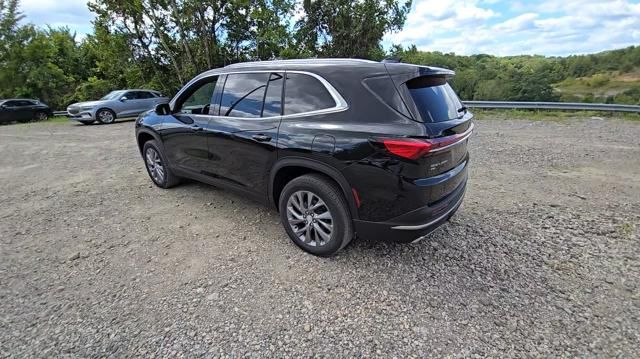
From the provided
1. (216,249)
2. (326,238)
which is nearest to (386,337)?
(326,238)

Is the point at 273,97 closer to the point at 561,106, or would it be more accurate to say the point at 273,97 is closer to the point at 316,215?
the point at 316,215

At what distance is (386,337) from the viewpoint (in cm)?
224

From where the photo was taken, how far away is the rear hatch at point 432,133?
2447 millimetres

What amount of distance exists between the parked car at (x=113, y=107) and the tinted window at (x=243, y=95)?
13576 millimetres

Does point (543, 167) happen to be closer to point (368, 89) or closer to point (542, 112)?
point (368, 89)

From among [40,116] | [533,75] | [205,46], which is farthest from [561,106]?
[40,116]

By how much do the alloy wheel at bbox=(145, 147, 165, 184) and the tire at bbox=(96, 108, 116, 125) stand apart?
12.0 m

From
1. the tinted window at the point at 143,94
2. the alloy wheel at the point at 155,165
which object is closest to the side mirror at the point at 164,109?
the alloy wheel at the point at 155,165

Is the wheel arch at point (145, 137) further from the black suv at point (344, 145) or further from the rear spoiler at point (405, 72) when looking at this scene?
the rear spoiler at point (405, 72)

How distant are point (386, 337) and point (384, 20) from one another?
644 inches

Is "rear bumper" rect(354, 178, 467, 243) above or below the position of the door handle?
below

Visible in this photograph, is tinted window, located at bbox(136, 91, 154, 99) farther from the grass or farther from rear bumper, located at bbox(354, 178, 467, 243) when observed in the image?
rear bumper, located at bbox(354, 178, 467, 243)

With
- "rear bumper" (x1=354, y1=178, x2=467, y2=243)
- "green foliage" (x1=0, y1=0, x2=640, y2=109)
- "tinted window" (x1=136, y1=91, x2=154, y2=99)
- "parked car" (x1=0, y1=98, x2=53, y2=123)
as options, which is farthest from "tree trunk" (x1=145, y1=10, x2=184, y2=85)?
"rear bumper" (x1=354, y1=178, x2=467, y2=243)

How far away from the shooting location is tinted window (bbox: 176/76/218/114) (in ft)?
13.0
